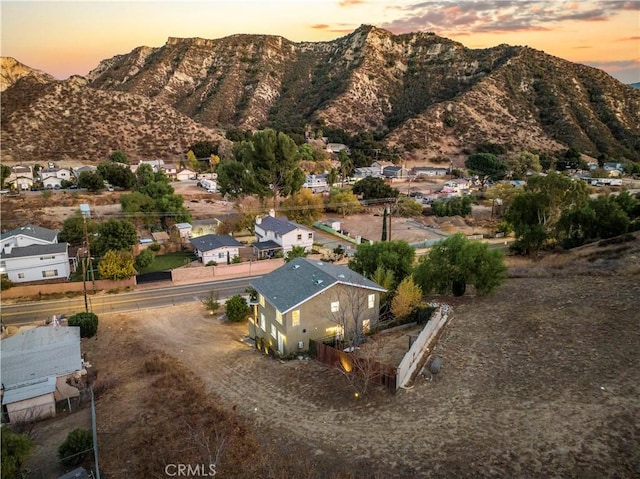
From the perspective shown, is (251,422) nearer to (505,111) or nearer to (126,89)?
(505,111)

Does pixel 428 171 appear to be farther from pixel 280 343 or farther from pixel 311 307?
pixel 280 343

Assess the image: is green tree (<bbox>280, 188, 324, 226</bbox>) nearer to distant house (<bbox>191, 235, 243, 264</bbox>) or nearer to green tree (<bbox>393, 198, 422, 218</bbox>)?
distant house (<bbox>191, 235, 243, 264</bbox>)

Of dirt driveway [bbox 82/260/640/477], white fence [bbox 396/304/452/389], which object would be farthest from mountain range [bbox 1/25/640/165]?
white fence [bbox 396/304/452/389]

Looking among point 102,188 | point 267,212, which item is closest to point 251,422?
point 267,212

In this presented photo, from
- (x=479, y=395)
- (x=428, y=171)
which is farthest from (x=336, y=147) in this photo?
(x=479, y=395)

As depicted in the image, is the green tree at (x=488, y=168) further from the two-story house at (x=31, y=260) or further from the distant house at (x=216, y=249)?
the two-story house at (x=31, y=260)

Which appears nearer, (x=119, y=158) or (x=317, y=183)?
(x=317, y=183)
